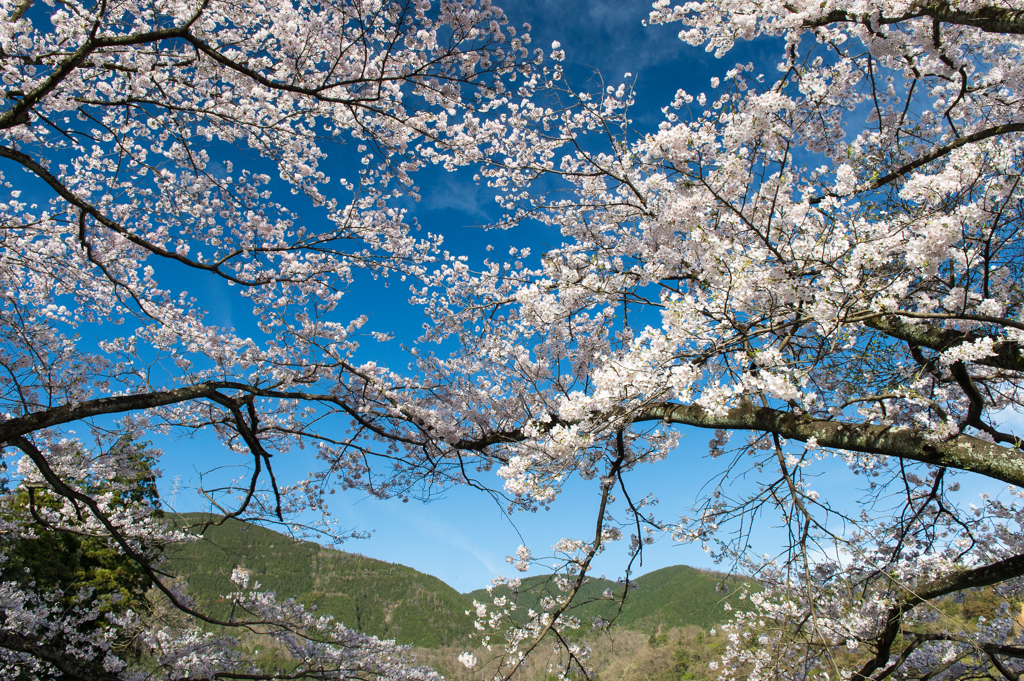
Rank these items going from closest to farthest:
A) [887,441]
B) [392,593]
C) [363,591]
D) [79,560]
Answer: [887,441] < [79,560] < [363,591] < [392,593]

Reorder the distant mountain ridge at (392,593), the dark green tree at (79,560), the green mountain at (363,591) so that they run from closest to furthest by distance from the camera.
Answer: the dark green tree at (79,560) → the distant mountain ridge at (392,593) → the green mountain at (363,591)

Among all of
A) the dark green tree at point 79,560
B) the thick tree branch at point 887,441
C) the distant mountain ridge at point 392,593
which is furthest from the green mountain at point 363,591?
the thick tree branch at point 887,441

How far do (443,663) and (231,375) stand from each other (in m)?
41.1

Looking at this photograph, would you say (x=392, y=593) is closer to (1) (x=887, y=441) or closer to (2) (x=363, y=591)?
(2) (x=363, y=591)

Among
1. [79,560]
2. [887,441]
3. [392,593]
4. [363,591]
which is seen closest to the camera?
[887,441]

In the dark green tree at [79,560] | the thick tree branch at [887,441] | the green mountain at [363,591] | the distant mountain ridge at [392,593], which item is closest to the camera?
the thick tree branch at [887,441]

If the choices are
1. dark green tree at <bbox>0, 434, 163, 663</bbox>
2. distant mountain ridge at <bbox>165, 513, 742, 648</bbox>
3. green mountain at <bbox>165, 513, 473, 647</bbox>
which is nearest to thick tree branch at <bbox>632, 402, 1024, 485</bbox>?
dark green tree at <bbox>0, 434, 163, 663</bbox>

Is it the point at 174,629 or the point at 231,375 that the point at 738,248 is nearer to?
the point at 231,375

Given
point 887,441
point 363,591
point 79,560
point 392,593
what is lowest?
point 392,593

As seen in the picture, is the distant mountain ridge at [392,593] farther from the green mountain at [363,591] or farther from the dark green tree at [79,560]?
the dark green tree at [79,560]

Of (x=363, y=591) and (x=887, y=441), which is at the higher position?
(x=887, y=441)

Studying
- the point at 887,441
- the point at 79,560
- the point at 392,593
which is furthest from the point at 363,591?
the point at 887,441

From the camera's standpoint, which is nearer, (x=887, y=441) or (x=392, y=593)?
(x=887, y=441)

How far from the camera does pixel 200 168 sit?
204 inches
